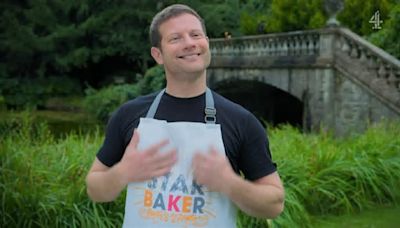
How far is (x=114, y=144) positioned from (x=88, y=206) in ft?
7.48

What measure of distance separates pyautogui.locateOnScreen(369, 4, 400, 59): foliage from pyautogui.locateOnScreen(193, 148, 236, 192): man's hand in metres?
10.3

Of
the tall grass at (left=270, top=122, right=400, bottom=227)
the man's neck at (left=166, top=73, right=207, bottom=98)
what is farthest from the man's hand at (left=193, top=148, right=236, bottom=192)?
the tall grass at (left=270, top=122, right=400, bottom=227)

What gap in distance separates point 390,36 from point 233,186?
438 inches

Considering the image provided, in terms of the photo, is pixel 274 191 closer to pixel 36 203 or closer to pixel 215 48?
pixel 36 203

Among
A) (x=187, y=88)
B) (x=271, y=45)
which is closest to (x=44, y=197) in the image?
(x=187, y=88)

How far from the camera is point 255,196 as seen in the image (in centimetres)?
157

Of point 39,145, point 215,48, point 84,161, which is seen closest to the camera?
point 84,161

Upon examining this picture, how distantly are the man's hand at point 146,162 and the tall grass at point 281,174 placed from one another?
2.28m

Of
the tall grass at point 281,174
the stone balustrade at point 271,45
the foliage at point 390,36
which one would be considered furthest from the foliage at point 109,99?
the tall grass at point 281,174

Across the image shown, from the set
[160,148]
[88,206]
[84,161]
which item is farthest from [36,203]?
[160,148]

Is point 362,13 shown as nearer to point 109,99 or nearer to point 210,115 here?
point 109,99

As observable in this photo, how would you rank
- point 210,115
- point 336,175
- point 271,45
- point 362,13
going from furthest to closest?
1. point 362,13
2. point 271,45
3. point 336,175
4. point 210,115

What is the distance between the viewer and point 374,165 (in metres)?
5.63

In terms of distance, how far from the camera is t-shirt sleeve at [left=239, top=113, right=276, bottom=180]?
1.67 metres
